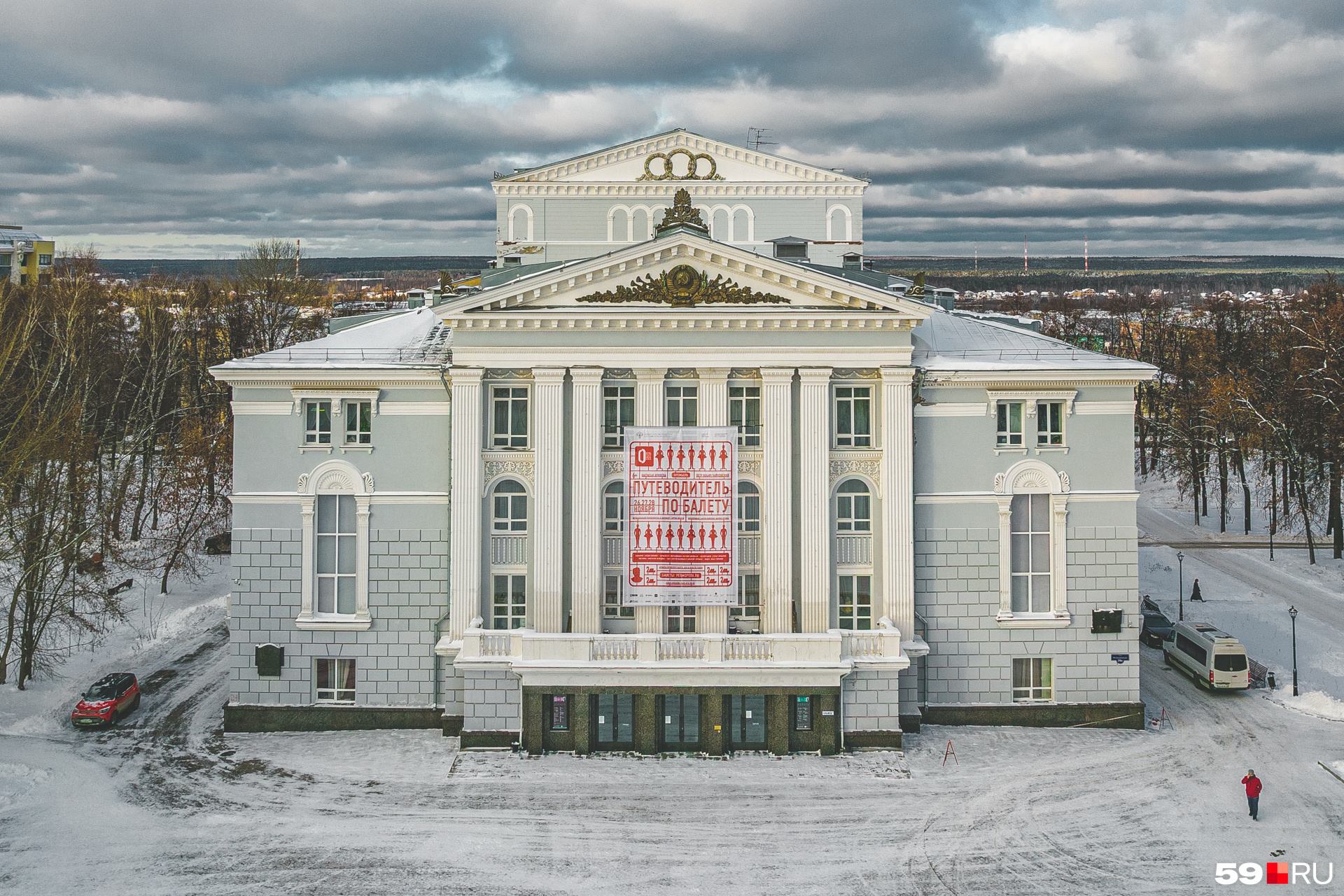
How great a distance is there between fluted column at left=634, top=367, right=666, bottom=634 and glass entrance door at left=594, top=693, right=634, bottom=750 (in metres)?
2.35

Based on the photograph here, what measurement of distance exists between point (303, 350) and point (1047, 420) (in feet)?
81.0

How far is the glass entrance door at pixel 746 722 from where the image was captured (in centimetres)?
3098

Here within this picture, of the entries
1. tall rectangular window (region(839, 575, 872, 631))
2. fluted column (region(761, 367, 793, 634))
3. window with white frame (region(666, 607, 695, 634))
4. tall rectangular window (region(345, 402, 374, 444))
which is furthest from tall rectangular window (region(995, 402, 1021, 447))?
tall rectangular window (region(345, 402, 374, 444))

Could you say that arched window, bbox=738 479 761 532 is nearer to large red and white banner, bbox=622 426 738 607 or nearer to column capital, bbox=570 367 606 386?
large red and white banner, bbox=622 426 738 607

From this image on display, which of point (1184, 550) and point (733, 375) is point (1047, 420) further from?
point (1184, 550)

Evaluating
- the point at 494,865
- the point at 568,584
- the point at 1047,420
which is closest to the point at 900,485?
the point at 1047,420

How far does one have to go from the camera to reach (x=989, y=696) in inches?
1308

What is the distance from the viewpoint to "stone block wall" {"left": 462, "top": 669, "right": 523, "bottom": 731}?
31.3 meters

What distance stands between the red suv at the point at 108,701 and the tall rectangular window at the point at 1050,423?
31.0m

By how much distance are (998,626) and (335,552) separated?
21515 millimetres

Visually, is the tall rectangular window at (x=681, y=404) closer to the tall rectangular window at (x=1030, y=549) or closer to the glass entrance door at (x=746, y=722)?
the glass entrance door at (x=746, y=722)

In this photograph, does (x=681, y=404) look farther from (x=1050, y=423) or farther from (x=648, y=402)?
(x=1050, y=423)

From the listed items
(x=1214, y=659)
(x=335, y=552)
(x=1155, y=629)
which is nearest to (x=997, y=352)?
(x=1214, y=659)

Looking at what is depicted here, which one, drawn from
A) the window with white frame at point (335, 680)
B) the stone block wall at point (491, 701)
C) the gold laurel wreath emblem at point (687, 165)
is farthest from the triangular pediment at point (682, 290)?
the gold laurel wreath emblem at point (687, 165)
